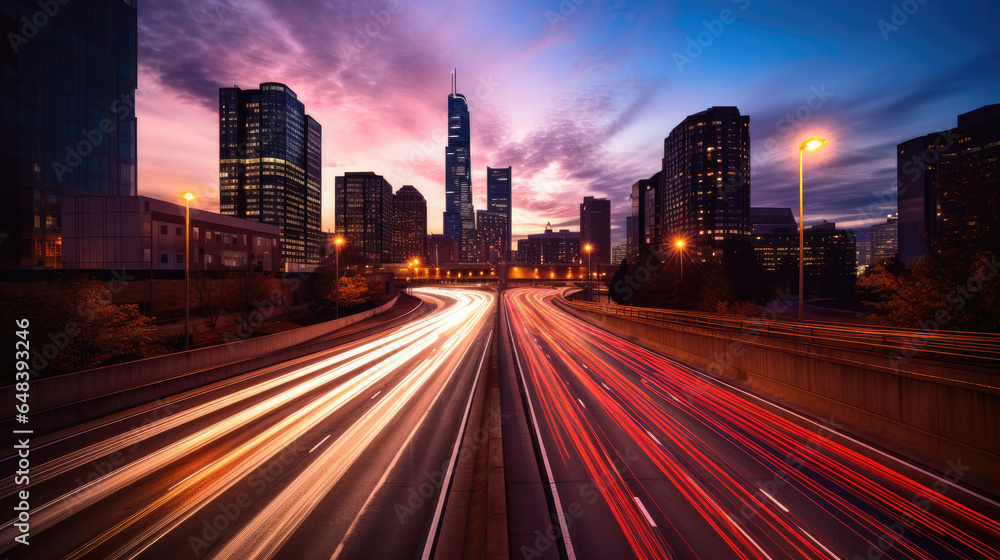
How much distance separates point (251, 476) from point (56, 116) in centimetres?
7207

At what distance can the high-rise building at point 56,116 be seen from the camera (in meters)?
45.8

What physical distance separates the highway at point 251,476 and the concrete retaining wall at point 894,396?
12.2m

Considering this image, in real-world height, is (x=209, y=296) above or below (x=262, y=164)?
below

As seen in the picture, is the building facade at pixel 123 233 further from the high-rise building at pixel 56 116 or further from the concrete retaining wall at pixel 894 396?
the concrete retaining wall at pixel 894 396

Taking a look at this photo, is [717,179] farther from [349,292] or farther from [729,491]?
[729,491]

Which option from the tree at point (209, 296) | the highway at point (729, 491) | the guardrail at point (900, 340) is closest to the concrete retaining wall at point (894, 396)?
the highway at point (729, 491)

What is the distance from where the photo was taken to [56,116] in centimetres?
5034

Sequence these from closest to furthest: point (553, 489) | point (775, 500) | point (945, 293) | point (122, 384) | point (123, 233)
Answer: point (775, 500)
point (553, 489)
point (122, 384)
point (945, 293)
point (123, 233)

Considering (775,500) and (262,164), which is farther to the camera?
(262,164)

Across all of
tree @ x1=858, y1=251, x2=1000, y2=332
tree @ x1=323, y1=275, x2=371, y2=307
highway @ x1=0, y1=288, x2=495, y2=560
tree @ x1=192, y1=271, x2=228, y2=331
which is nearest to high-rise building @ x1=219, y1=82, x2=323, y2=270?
tree @ x1=323, y1=275, x2=371, y2=307

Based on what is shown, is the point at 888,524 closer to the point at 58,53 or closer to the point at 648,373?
the point at 648,373

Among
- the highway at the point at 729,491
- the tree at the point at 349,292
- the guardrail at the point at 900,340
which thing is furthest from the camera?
the tree at the point at 349,292

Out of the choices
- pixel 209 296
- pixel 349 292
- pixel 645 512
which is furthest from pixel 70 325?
pixel 349 292

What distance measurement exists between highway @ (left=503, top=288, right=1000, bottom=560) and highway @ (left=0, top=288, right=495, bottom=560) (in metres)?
3.36
